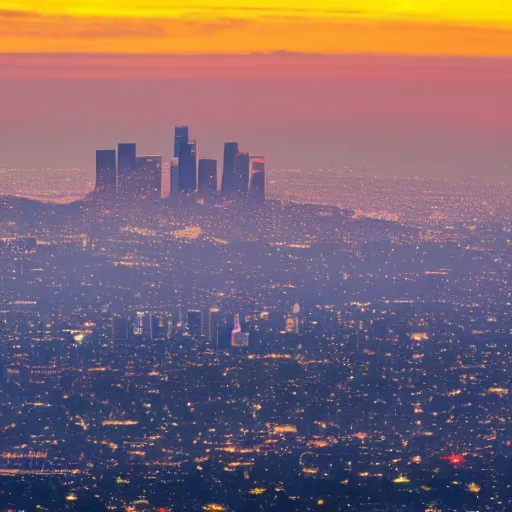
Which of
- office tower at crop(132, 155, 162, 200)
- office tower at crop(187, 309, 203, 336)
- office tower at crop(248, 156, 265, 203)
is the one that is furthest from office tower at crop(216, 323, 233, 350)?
office tower at crop(248, 156, 265, 203)

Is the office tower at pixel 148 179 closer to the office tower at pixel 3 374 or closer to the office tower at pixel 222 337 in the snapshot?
the office tower at pixel 222 337

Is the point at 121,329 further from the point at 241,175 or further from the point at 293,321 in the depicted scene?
the point at 241,175

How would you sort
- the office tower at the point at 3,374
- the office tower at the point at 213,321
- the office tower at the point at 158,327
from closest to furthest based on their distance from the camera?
the office tower at the point at 3,374 → the office tower at the point at 158,327 → the office tower at the point at 213,321

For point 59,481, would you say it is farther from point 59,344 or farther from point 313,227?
point 313,227

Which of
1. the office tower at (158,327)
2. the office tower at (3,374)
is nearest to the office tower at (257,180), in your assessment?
the office tower at (158,327)

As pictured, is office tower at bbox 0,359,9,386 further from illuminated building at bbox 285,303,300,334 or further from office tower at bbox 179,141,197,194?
office tower at bbox 179,141,197,194

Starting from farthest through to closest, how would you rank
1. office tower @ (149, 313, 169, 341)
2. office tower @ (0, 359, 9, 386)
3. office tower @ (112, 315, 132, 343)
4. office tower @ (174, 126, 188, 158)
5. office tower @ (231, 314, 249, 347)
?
1. office tower @ (174, 126, 188, 158)
2. office tower @ (149, 313, 169, 341)
3. office tower @ (112, 315, 132, 343)
4. office tower @ (231, 314, 249, 347)
5. office tower @ (0, 359, 9, 386)
